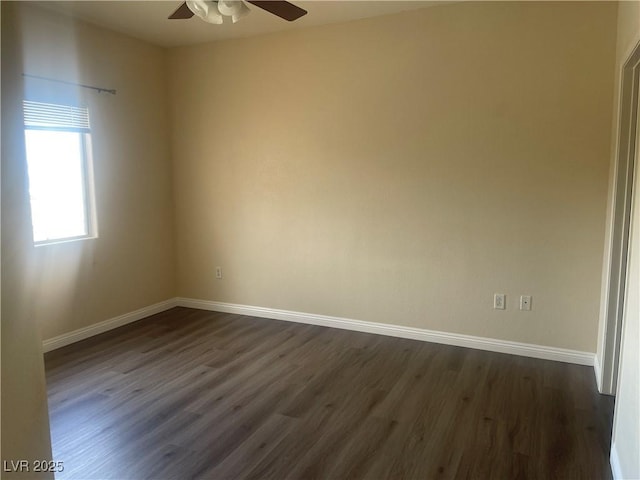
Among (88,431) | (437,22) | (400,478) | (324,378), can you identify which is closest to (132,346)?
(88,431)

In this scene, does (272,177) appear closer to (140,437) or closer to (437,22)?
(437,22)

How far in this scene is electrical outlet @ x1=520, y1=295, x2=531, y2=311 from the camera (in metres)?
3.51

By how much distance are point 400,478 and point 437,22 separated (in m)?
3.17

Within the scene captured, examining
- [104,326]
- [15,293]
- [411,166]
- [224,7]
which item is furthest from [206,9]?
[104,326]

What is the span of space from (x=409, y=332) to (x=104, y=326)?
2.72 meters

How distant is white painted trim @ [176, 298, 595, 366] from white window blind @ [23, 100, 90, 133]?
205 centimetres

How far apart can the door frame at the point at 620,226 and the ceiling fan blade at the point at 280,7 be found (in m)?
1.89

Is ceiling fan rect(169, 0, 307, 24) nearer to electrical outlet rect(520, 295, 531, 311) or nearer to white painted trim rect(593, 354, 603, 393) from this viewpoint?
electrical outlet rect(520, 295, 531, 311)

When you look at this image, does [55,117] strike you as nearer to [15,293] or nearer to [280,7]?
[280,7]

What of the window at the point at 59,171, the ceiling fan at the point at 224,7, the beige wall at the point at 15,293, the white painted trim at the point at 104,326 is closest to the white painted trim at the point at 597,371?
the ceiling fan at the point at 224,7

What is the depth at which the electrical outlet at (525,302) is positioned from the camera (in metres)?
3.51

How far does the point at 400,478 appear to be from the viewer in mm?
2146

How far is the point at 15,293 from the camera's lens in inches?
56.9

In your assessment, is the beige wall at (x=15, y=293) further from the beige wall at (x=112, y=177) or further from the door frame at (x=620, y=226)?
the door frame at (x=620, y=226)
